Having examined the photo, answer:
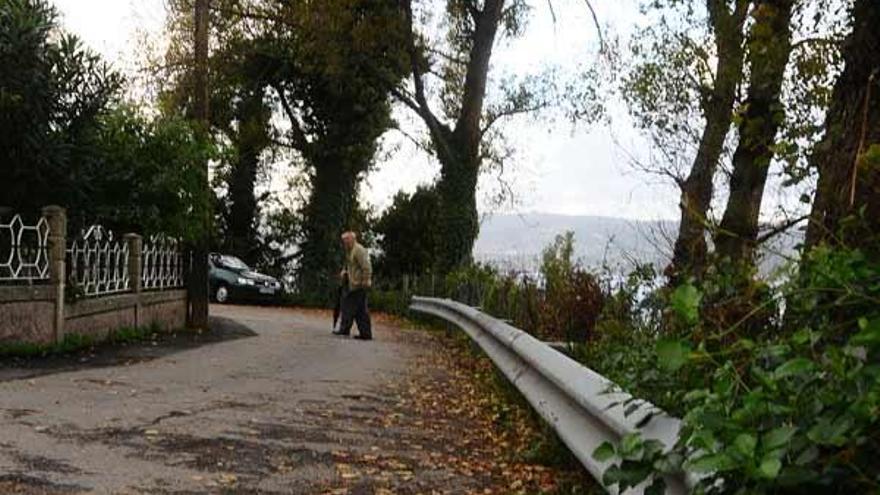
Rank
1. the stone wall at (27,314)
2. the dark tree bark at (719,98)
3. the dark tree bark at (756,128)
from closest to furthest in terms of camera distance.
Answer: the dark tree bark at (756,128)
the stone wall at (27,314)
the dark tree bark at (719,98)

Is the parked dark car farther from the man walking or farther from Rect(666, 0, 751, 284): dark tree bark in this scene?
Rect(666, 0, 751, 284): dark tree bark

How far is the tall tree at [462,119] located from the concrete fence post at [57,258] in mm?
17856

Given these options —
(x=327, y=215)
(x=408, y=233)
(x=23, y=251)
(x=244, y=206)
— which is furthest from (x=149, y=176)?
(x=244, y=206)

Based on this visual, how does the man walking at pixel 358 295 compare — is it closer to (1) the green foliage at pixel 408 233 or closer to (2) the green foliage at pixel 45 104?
(2) the green foliage at pixel 45 104

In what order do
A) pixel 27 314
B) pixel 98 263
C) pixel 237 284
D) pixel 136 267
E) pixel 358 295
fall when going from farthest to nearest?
pixel 237 284, pixel 358 295, pixel 136 267, pixel 98 263, pixel 27 314

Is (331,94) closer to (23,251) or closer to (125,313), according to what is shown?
(125,313)

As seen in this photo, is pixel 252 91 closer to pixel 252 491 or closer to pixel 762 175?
pixel 762 175

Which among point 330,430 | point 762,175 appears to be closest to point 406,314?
point 762,175

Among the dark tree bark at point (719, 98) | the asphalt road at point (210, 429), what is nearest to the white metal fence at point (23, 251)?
the asphalt road at point (210, 429)

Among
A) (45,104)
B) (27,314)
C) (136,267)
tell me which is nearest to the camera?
(27,314)

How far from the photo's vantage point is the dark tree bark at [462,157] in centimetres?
2939

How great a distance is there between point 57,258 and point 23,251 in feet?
1.62

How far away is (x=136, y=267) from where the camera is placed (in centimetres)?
1518

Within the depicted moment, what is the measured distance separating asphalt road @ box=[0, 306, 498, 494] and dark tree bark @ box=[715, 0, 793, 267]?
7.75 ft
